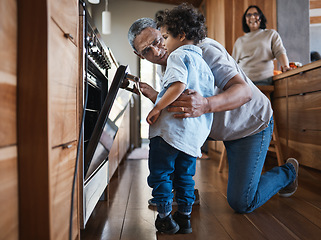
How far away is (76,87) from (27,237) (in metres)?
0.44

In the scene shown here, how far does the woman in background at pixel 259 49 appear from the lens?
108 inches

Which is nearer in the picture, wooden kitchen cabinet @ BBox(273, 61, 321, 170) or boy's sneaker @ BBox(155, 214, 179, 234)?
boy's sneaker @ BBox(155, 214, 179, 234)

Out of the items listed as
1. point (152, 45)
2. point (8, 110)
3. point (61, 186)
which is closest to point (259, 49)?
point (152, 45)

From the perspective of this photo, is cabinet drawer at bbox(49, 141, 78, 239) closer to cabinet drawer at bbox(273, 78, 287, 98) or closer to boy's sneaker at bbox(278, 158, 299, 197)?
boy's sneaker at bbox(278, 158, 299, 197)

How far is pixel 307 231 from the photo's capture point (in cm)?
117

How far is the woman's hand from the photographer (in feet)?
3.51

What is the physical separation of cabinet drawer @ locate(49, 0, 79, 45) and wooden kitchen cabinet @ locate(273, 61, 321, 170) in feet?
5.39

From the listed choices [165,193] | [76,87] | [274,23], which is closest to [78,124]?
[76,87]

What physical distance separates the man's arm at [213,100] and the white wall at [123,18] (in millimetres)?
4858

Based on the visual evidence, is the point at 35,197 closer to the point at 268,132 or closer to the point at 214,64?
the point at 214,64

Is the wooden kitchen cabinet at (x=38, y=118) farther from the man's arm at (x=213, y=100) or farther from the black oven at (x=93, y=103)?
the man's arm at (x=213, y=100)

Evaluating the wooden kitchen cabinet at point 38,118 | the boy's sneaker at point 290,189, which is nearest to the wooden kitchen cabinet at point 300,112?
the boy's sneaker at point 290,189

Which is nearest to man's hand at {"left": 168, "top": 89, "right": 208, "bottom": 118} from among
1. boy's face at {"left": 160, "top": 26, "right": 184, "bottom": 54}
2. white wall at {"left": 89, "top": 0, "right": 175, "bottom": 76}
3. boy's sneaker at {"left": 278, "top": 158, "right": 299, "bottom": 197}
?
boy's face at {"left": 160, "top": 26, "right": 184, "bottom": 54}

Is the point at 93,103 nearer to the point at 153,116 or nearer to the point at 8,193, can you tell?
the point at 153,116
